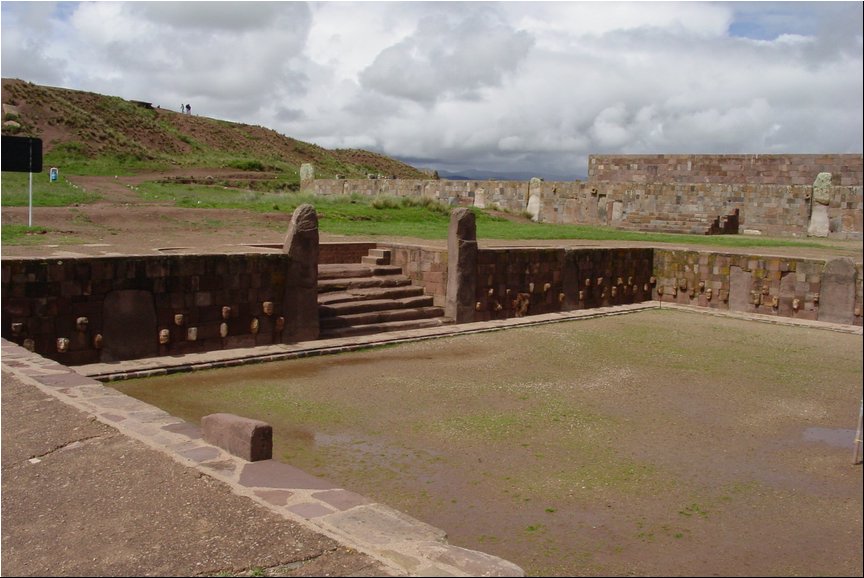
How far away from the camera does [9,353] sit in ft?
26.4

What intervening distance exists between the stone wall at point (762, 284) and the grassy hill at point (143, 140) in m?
25.5

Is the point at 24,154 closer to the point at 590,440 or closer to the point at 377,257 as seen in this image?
the point at 377,257

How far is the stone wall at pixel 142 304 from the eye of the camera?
363 inches

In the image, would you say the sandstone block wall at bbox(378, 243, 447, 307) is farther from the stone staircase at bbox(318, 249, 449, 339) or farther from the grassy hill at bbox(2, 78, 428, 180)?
the grassy hill at bbox(2, 78, 428, 180)

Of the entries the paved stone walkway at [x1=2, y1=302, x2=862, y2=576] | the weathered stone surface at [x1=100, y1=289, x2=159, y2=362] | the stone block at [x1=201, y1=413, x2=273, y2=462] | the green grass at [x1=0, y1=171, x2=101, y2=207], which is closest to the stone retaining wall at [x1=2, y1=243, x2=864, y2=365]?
the weathered stone surface at [x1=100, y1=289, x2=159, y2=362]

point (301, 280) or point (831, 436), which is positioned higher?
point (301, 280)

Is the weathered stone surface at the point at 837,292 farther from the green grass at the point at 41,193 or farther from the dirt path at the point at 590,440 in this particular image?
the green grass at the point at 41,193

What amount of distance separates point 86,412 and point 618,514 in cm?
394

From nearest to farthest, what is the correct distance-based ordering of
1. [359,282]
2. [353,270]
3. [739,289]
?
[359,282]
[353,270]
[739,289]

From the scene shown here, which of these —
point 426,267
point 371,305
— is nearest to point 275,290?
point 371,305

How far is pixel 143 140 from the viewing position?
4762cm

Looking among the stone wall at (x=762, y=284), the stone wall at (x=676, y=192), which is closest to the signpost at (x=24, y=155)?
the stone wall at (x=762, y=284)

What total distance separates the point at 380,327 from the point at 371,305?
586 mm

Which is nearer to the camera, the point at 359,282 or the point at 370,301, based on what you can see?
the point at 370,301
